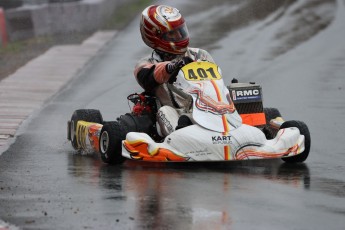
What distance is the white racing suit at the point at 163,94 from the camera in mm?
10461

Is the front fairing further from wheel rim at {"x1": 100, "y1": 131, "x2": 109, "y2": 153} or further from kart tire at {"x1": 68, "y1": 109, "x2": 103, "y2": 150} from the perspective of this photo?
kart tire at {"x1": 68, "y1": 109, "x2": 103, "y2": 150}

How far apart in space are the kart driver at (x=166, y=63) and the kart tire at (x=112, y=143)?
47 cm

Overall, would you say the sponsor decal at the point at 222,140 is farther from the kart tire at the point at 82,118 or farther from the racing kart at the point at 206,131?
the kart tire at the point at 82,118

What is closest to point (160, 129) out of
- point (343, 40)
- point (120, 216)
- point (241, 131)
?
point (241, 131)

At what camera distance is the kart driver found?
10477mm

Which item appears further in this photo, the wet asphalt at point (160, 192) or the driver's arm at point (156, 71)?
the driver's arm at point (156, 71)

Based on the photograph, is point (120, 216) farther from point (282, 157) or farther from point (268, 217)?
point (282, 157)

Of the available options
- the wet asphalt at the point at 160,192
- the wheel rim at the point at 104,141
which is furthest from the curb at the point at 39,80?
the wheel rim at the point at 104,141

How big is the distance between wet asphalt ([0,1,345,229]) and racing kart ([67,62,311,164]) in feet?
0.56

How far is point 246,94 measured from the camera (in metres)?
11.0

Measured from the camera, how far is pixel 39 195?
8.71 meters

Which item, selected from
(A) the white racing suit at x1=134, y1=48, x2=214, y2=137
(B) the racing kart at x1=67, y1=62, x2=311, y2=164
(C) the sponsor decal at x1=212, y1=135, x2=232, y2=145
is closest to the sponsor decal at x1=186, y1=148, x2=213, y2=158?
Result: (B) the racing kart at x1=67, y1=62, x2=311, y2=164

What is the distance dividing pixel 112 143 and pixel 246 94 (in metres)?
1.62

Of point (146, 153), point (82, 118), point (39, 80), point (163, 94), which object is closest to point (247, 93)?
point (163, 94)
